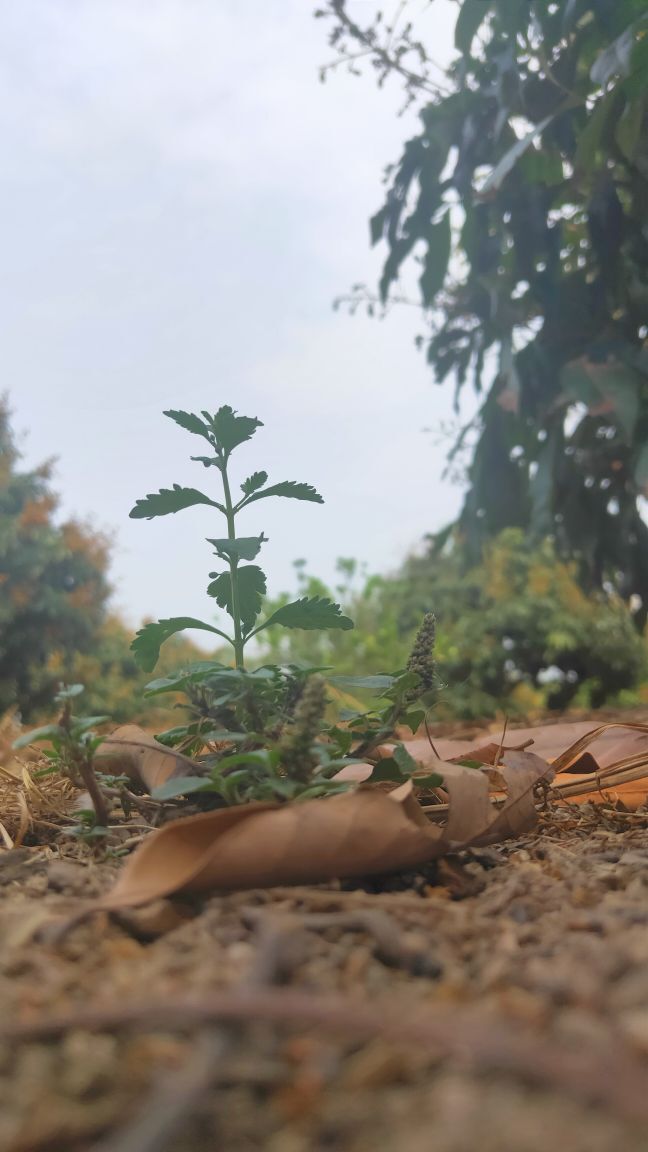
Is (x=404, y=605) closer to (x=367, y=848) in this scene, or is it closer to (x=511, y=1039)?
(x=367, y=848)

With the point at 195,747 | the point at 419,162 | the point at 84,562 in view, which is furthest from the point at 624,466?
the point at 195,747

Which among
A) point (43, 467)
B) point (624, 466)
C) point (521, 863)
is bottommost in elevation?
point (521, 863)

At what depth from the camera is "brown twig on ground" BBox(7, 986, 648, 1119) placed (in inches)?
9.7

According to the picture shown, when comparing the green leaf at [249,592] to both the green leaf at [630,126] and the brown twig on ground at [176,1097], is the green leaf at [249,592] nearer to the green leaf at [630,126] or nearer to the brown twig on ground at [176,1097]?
the brown twig on ground at [176,1097]

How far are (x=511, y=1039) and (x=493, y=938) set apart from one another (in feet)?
0.59

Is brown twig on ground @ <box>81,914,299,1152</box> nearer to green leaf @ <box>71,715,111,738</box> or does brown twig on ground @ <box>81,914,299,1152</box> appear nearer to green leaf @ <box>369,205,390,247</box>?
green leaf @ <box>71,715,111,738</box>

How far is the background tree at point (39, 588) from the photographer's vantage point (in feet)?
10.4

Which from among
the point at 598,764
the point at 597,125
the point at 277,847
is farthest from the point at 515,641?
the point at 277,847

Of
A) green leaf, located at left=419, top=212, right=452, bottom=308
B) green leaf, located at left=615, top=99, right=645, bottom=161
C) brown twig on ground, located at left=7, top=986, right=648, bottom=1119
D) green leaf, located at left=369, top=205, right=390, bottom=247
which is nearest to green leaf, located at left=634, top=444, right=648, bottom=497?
green leaf, located at left=615, top=99, right=645, bottom=161

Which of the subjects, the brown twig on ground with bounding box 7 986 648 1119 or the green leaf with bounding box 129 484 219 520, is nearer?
the brown twig on ground with bounding box 7 986 648 1119

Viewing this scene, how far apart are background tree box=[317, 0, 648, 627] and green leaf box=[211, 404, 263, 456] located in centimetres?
139

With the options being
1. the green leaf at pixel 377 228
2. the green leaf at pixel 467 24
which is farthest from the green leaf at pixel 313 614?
the green leaf at pixel 377 228

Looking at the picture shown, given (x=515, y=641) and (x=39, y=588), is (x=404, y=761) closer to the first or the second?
(x=39, y=588)

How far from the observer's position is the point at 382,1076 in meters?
0.27
